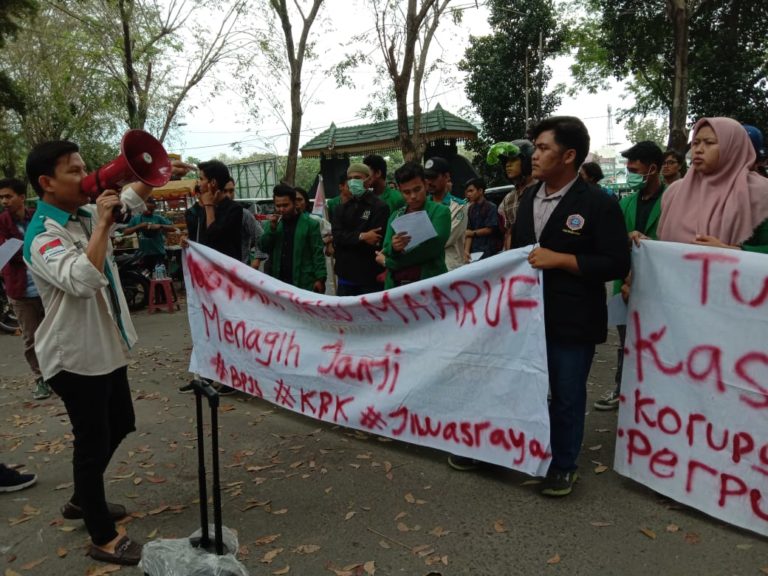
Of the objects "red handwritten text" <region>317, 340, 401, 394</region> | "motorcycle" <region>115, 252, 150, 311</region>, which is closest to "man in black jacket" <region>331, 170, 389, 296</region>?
"red handwritten text" <region>317, 340, 401, 394</region>

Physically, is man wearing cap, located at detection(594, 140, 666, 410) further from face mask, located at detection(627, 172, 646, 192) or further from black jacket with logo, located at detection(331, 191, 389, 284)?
black jacket with logo, located at detection(331, 191, 389, 284)

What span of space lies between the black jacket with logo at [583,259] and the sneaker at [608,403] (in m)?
1.56

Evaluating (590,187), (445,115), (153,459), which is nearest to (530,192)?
(590,187)

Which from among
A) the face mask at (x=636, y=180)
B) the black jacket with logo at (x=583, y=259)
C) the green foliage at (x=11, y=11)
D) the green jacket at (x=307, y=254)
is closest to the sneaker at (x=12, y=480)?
the green jacket at (x=307, y=254)

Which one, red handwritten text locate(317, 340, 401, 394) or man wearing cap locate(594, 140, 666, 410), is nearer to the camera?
red handwritten text locate(317, 340, 401, 394)

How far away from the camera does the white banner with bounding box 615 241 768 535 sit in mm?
2637

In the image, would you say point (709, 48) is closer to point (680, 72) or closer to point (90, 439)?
point (680, 72)

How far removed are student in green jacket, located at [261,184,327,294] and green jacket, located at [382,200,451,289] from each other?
1255 mm

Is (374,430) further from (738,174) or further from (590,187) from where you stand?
(738,174)

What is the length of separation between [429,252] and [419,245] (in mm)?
95

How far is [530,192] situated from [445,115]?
18802 millimetres

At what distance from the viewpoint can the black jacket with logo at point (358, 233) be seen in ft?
15.7

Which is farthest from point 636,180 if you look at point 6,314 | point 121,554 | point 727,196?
point 6,314

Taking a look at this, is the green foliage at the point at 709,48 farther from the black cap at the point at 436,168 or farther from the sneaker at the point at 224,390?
Answer: the sneaker at the point at 224,390
